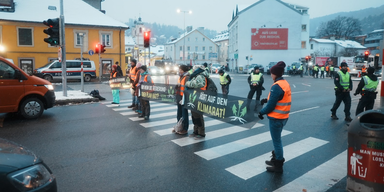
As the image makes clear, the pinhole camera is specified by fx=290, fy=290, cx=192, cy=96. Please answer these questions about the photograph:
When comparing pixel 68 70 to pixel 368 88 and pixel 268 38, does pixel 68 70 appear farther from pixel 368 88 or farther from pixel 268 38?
pixel 268 38

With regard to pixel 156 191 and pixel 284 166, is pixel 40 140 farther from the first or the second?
pixel 284 166

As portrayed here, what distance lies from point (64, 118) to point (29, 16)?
29892 millimetres

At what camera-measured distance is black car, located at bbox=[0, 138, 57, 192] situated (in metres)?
2.54

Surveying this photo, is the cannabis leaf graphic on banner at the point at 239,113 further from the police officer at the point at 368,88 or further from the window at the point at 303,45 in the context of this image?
the window at the point at 303,45

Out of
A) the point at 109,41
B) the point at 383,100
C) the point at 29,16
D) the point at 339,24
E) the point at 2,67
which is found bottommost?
the point at 383,100

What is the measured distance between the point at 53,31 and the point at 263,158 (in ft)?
39.7

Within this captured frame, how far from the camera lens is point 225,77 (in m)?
13.0

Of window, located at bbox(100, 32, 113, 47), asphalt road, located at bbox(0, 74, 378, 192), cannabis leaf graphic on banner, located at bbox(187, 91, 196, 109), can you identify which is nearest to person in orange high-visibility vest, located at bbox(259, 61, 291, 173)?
asphalt road, located at bbox(0, 74, 378, 192)

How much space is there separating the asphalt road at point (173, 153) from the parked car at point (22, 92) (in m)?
0.44

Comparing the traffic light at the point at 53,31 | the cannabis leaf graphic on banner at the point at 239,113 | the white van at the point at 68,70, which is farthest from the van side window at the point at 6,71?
the white van at the point at 68,70

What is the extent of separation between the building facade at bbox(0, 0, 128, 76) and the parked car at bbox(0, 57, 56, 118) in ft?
68.6

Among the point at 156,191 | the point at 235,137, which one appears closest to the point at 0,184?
the point at 156,191

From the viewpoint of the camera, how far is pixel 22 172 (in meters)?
2.67

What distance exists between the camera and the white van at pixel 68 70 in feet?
88.2
